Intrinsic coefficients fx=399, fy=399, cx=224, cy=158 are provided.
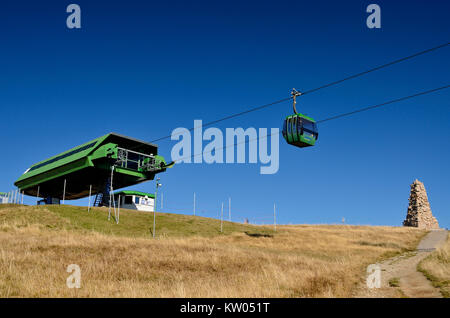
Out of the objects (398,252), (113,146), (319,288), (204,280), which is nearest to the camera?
(319,288)

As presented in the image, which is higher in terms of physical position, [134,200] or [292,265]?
[134,200]

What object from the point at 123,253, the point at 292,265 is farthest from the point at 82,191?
the point at 292,265

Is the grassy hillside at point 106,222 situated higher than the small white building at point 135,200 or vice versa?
the small white building at point 135,200

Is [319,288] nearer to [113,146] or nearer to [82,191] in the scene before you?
[113,146]

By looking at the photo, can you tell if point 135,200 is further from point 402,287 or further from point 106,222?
point 402,287

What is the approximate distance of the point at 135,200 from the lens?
61.4 m

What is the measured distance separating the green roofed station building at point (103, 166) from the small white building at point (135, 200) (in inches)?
58.0

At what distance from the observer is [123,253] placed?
68.1 feet

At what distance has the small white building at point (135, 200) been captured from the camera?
198 ft

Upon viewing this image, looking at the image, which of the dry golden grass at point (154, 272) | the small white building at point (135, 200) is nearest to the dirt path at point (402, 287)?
the dry golden grass at point (154, 272)

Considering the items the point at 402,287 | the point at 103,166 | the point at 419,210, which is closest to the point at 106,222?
the point at 103,166

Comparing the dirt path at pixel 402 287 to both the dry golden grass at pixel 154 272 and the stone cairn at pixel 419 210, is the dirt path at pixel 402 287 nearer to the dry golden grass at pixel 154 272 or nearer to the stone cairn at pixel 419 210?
the dry golden grass at pixel 154 272

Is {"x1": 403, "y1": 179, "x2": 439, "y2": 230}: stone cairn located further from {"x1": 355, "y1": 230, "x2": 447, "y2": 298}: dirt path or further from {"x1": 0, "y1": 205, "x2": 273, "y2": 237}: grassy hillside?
{"x1": 355, "y1": 230, "x2": 447, "y2": 298}: dirt path
